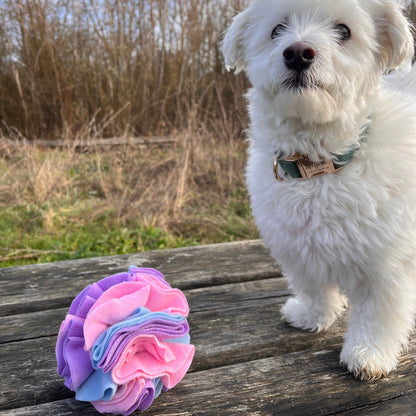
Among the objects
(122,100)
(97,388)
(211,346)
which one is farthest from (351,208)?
(122,100)

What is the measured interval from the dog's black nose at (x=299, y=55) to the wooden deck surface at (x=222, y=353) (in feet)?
3.23

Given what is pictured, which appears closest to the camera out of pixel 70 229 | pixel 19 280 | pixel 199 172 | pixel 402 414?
pixel 402 414

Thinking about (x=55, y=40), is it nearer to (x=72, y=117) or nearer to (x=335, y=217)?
(x=72, y=117)

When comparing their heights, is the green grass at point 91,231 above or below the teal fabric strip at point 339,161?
below

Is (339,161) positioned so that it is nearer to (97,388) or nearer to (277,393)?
(277,393)

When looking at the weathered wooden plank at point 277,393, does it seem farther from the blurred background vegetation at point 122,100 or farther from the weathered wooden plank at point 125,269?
the blurred background vegetation at point 122,100

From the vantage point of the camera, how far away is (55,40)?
6.51m

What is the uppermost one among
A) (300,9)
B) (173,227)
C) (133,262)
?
(300,9)

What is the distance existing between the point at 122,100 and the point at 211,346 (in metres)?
5.68

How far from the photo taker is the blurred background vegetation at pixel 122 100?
466 cm

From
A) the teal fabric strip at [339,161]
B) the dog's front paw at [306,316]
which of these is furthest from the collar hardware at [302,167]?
the dog's front paw at [306,316]

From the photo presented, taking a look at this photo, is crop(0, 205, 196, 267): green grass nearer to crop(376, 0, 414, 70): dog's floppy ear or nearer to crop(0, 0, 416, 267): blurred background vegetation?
crop(0, 0, 416, 267): blurred background vegetation

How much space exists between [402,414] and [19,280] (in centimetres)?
171

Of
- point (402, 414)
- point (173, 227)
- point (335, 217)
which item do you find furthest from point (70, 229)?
point (402, 414)
